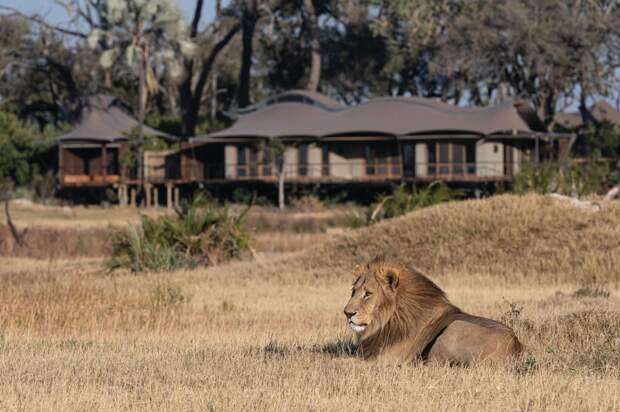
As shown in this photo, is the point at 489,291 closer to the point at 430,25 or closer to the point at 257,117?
the point at 257,117

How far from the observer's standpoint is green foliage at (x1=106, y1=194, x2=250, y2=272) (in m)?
26.5

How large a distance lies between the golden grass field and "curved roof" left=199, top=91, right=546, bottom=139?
31.6m

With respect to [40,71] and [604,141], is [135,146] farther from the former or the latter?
[604,141]

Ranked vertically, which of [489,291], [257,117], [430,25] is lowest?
[489,291]

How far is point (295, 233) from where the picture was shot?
42.1 m

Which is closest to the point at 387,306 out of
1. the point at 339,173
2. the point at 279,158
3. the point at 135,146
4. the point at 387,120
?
the point at 279,158

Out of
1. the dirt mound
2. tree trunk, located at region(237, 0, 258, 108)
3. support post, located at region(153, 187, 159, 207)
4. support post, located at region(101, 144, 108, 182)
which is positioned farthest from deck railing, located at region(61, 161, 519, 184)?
the dirt mound

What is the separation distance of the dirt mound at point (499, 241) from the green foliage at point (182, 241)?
2560 millimetres

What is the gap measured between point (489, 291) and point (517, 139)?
140ft

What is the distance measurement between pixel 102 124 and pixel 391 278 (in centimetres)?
6088

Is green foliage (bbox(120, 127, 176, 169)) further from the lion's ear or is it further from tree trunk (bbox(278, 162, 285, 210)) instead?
the lion's ear

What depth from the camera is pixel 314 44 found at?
79.6 m

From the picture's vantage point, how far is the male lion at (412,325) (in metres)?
10.6

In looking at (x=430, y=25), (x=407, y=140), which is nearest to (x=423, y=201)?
(x=407, y=140)
